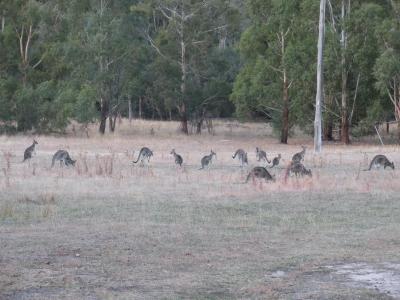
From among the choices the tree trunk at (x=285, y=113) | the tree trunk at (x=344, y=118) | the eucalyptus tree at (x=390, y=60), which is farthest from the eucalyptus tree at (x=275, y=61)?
the eucalyptus tree at (x=390, y=60)

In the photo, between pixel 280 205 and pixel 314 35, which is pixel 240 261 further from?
pixel 314 35

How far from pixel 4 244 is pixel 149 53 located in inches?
1720

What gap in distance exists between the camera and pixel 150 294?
9.05m

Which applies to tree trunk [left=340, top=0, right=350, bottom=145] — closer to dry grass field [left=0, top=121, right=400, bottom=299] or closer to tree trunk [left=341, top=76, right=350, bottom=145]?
tree trunk [left=341, top=76, right=350, bottom=145]

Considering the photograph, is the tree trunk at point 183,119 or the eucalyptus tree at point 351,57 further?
the tree trunk at point 183,119

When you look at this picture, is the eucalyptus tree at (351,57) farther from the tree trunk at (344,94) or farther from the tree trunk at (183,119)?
the tree trunk at (183,119)

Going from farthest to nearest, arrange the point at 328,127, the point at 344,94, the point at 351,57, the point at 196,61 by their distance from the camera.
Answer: the point at 196,61 < the point at 328,127 < the point at 344,94 < the point at 351,57

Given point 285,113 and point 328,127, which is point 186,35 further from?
point 328,127

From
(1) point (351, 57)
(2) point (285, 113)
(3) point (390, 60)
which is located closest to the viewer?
(3) point (390, 60)

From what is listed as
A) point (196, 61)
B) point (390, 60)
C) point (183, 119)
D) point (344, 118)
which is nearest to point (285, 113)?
point (344, 118)

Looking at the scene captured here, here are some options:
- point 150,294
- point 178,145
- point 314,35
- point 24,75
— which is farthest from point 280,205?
point 24,75

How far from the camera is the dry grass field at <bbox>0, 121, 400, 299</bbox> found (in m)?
9.50

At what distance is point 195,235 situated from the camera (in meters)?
12.9

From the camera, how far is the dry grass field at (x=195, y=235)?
9500 mm
